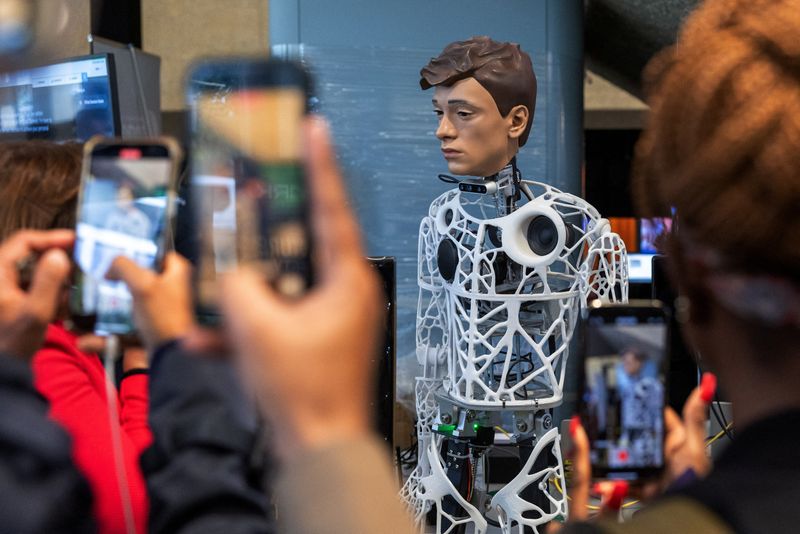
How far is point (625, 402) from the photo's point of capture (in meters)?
0.77

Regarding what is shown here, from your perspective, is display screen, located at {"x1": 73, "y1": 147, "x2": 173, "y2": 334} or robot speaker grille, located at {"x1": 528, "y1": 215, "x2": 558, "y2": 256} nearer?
display screen, located at {"x1": 73, "y1": 147, "x2": 173, "y2": 334}

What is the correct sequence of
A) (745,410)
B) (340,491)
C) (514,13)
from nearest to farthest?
(340,491) < (745,410) < (514,13)

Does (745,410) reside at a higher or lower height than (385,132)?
lower

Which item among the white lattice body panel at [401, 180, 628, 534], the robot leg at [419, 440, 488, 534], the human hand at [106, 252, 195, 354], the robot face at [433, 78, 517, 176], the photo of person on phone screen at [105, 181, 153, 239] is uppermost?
the robot face at [433, 78, 517, 176]

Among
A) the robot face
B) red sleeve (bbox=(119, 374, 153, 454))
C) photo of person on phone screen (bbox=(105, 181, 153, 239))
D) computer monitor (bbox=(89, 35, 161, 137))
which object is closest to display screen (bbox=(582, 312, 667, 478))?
photo of person on phone screen (bbox=(105, 181, 153, 239))

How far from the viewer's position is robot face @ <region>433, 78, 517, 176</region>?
2742mm

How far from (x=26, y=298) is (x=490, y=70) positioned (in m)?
2.21

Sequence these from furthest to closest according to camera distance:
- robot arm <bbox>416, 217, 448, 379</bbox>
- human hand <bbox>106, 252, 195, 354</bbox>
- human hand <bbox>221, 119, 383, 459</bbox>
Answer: robot arm <bbox>416, 217, 448, 379</bbox> → human hand <bbox>106, 252, 195, 354</bbox> → human hand <bbox>221, 119, 383, 459</bbox>

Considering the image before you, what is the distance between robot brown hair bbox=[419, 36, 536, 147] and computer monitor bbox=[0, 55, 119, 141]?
99cm

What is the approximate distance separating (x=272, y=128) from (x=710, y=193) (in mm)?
290

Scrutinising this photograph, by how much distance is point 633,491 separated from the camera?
73 cm

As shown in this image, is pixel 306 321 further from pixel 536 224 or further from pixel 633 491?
pixel 536 224

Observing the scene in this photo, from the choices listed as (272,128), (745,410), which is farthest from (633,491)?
(272,128)

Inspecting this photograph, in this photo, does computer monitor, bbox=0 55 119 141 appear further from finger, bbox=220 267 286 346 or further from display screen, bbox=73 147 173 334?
finger, bbox=220 267 286 346
